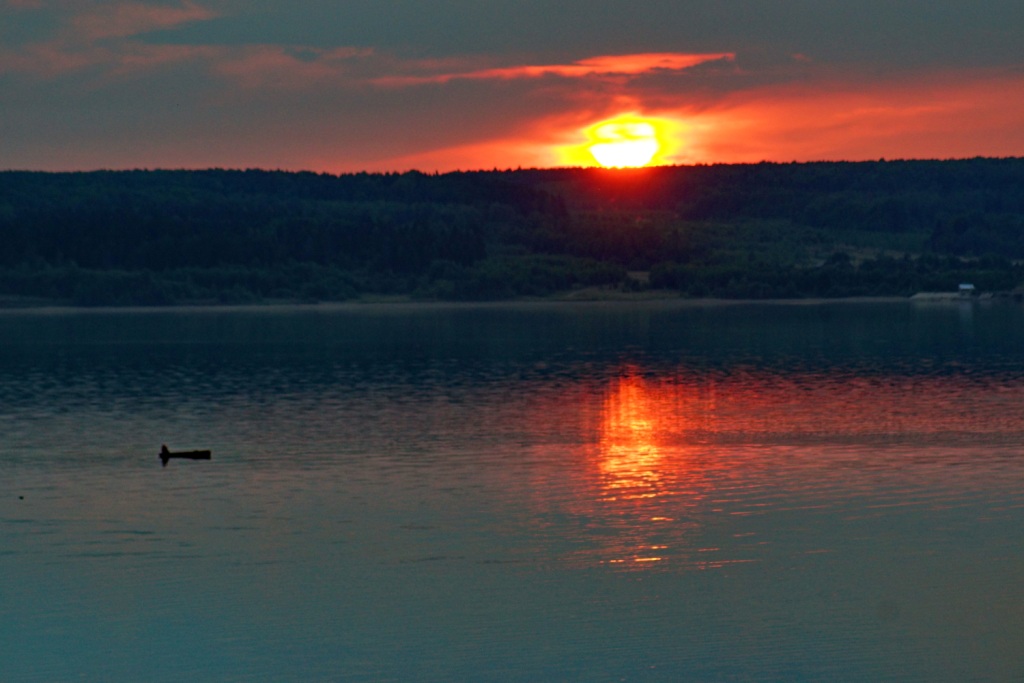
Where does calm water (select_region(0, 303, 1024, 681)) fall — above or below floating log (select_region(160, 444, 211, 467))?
below

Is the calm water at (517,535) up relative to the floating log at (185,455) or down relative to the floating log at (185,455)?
down

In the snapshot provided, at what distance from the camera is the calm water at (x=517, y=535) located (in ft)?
93.8

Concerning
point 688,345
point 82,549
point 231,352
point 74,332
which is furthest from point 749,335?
point 82,549

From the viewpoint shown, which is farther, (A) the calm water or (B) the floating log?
(B) the floating log

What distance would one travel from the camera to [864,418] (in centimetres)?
6506

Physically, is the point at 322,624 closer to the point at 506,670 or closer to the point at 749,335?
the point at 506,670

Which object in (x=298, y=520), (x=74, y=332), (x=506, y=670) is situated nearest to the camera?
(x=506, y=670)

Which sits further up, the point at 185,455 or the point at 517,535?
the point at 185,455

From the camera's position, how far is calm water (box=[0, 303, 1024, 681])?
28.6m

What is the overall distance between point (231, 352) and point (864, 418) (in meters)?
71.5

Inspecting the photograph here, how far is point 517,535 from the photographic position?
38812 mm

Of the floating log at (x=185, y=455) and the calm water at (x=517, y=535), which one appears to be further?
the floating log at (x=185, y=455)

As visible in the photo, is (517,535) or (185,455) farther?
(185,455)

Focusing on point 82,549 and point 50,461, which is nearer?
point 82,549
